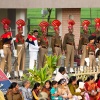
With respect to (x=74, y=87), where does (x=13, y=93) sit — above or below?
below

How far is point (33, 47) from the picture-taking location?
31.5 m

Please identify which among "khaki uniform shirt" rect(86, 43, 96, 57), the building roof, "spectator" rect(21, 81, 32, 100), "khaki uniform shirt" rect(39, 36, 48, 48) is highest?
the building roof

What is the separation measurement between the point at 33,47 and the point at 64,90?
518 centimetres

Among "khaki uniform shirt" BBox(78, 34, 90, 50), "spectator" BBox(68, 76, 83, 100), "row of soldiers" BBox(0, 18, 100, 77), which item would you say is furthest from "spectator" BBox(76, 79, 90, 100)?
"khaki uniform shirt" BBox(78, 34, 90, 50)

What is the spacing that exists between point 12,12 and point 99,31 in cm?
546

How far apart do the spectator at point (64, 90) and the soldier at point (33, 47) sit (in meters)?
4.93

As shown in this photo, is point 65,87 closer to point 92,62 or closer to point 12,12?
point 92,62

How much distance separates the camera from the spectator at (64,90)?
2652 cm

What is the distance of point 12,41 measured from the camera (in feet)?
103

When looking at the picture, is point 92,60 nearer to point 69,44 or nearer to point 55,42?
point 69,44

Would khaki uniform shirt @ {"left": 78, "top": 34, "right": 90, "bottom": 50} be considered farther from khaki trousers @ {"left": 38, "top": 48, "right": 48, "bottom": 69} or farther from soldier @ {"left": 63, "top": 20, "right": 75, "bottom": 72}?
khaki trousers @ {"left": 38, "top": 48, "right": 48, "bottom": 69}

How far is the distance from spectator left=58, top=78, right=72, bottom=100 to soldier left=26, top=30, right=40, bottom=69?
493 cm

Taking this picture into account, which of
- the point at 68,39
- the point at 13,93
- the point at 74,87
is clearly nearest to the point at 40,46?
the point at 68,39

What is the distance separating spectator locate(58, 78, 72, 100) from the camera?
1044 inches
